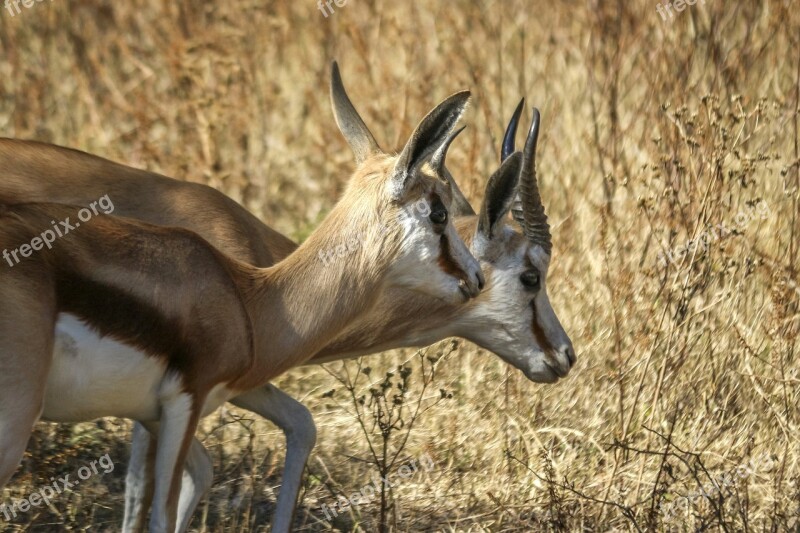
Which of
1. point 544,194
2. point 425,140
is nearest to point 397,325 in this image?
point 425,140

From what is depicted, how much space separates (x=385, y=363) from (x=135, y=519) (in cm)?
239

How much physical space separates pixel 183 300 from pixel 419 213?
1.05 m

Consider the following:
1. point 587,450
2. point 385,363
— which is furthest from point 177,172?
point 587,450

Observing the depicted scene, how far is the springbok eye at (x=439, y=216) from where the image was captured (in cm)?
515

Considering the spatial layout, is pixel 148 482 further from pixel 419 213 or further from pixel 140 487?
pixel 419 213

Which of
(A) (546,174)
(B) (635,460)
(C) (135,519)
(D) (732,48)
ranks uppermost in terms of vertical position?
(D) (732,48)

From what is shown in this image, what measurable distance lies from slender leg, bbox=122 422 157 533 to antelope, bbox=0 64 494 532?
1.60 feet

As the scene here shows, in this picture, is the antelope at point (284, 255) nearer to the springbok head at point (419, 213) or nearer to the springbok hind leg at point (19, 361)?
the springbok head at point (419, 213)

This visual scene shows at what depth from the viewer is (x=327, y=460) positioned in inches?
268

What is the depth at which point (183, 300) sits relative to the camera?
4.62 m

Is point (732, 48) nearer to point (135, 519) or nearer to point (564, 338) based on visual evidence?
point (564, 338)

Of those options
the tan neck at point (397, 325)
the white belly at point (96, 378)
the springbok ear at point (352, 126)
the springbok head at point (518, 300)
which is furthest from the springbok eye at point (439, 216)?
the white belly at point (96, 378)

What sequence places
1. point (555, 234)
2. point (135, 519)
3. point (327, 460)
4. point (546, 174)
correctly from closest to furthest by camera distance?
1. point (135, 519)
2. point (327, 460)
3. point (555, 234)
4. point (546, 174)

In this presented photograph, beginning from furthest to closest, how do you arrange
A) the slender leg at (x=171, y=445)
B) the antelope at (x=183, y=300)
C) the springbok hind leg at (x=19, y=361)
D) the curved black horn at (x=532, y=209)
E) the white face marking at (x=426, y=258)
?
the curved black horn at (x=532, y=209), the white face marking at (x=426, y=258), the slender leg at (x=171, y=445), the antelope at (x=183, y=300), the springbok hind leg at (x=19, y=361)
